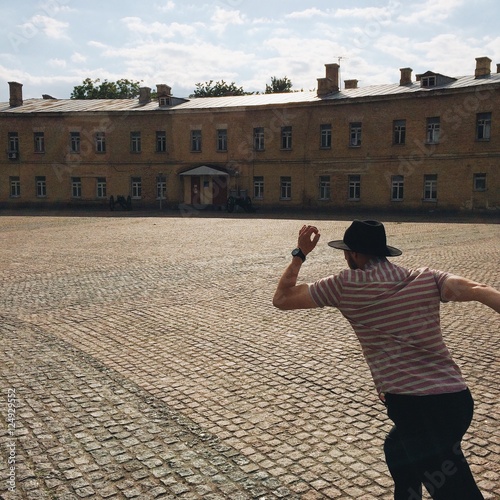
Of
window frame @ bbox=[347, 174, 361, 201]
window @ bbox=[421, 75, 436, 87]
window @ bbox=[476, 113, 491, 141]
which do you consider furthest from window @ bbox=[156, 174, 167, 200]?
window @ bbox=[476, 113, 491, 141]

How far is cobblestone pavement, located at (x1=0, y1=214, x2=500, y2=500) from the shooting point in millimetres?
3812

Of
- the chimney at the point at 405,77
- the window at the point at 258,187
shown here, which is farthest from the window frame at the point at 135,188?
the chimney at the point at 405,77

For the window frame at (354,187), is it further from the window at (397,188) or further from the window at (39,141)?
the window at (39,141)

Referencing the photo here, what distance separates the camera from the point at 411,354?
2.68 metres

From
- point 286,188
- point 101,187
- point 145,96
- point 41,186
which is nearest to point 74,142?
point 101,187

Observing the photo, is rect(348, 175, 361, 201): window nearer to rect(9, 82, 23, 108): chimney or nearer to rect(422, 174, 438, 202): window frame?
rect(422, 174, 438, 202): window frame

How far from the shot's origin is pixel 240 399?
17.1ft

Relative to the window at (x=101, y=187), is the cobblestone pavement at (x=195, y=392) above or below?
below

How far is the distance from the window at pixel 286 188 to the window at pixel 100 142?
1439cm

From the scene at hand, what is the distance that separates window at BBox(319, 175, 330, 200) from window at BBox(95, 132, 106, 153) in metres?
17.2

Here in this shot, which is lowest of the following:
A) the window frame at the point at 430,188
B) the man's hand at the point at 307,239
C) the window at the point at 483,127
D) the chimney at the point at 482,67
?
the man's hand at the point at 307,239

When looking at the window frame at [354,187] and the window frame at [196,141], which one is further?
the window frame at [196,141]

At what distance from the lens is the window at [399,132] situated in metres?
33.4

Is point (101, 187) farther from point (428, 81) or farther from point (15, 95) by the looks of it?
point (428, 81)
